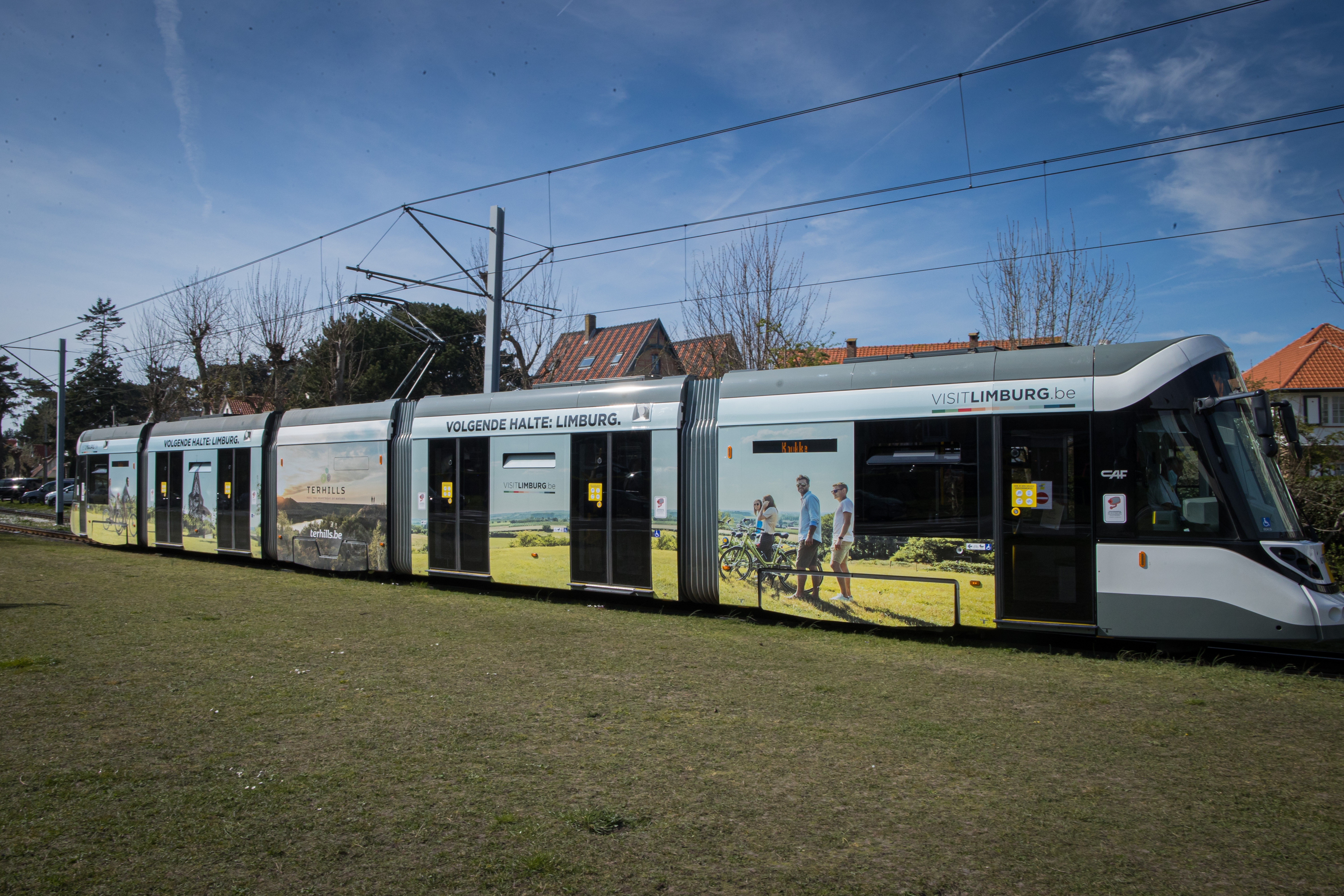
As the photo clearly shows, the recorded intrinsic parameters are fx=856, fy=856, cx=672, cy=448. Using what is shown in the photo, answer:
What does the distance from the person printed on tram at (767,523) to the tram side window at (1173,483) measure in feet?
12.4

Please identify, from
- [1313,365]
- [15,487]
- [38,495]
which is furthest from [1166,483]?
[15,487]

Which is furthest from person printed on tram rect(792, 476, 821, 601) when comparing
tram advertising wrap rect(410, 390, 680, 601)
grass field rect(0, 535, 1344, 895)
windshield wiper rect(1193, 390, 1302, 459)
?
windshield wiper rect(1193, 390, 1302, 459)

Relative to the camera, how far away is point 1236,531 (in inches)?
300

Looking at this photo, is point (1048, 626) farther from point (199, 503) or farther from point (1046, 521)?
point (199, 503)

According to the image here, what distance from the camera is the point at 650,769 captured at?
17.0 ft

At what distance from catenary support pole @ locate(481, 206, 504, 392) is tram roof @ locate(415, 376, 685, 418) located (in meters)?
3.01

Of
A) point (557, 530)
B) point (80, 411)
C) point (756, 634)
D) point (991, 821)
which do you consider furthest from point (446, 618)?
point (80, 411)

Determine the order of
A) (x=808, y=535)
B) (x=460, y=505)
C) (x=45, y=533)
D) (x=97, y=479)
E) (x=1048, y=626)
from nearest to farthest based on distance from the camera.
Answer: (x=1048, y=626), (x=808, y=535), (x=460, y=505), (x=97, y=479), (x=45, y=533)

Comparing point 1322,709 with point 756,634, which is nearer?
point 1322,709

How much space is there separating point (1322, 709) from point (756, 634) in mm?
5154

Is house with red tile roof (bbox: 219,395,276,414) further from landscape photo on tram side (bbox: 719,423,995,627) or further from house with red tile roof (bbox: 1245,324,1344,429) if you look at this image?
house with red tile roof (bbox: 1245,324,1344,429)

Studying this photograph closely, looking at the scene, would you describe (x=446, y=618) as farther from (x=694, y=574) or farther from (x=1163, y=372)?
(x=1163, y=372)

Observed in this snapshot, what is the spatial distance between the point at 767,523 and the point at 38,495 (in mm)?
60310

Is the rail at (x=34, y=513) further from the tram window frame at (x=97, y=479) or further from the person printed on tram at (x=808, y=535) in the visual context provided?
the person printed on tram at (x=808, y=535)
